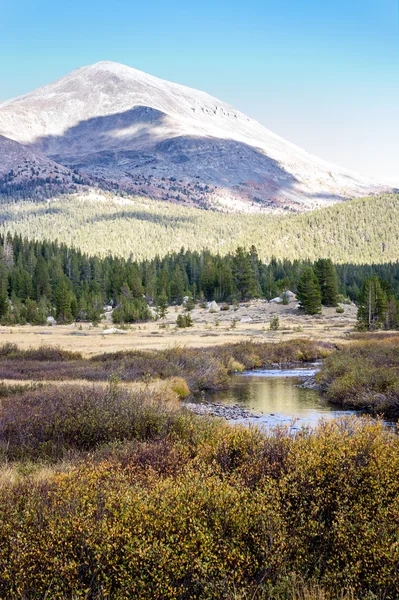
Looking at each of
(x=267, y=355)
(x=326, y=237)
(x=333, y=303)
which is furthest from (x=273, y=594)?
(x=326, y=237)

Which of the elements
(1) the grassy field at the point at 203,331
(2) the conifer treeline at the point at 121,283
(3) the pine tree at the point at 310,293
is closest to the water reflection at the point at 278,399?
(1) the grassy field at the point at 203,331

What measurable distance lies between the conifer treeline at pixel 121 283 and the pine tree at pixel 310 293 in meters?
5.65

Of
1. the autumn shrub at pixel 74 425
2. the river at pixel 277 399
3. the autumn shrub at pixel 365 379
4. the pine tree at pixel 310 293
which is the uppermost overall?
the pine tree at pixel 310 293

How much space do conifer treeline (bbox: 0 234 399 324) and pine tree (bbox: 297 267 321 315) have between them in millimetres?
5647


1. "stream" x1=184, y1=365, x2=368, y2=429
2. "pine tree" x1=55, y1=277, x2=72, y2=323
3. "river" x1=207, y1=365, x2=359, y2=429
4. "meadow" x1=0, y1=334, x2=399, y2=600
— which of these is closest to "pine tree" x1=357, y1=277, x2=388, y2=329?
"river" x1=207, y1=365, x2=359, y2=429

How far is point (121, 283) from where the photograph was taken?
121 metres

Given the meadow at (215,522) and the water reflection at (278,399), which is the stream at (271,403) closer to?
the water reflection at (278,399)

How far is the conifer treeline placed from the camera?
289ft

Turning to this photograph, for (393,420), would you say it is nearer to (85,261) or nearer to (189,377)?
(189,377)

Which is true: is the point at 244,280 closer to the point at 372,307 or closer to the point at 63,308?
the point at 63,308

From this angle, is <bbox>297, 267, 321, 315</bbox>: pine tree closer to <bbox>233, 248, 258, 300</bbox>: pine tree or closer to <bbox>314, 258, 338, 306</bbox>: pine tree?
<bbox>314, 258, 338, 306</bbox>: pine tree

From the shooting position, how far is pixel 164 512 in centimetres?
592

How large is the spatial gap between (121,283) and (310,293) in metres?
52.1

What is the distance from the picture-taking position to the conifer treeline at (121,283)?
289ft
